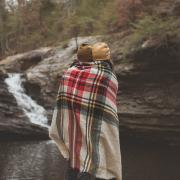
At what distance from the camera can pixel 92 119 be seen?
4000 millimetres

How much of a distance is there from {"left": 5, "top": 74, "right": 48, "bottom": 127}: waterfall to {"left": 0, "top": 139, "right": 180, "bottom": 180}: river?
2.07m

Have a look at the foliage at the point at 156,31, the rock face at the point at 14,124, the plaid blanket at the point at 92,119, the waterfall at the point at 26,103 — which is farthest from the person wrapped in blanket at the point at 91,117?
the waterfall at the point at 26,103

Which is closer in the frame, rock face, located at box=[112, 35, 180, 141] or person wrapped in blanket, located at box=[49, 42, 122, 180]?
person wrapped in blanket, located at box=[49, 42, 122, 180]

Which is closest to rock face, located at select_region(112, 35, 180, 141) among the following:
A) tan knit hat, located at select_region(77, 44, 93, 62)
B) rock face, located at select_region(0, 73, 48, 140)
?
rock face, located at select_region(0, 73, 48, 140)

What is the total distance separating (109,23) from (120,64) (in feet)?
12.6

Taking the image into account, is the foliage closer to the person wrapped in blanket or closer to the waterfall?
the waterfall

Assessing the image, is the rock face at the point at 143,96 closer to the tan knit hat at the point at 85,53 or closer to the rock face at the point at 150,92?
the rock face at the point at 150,92

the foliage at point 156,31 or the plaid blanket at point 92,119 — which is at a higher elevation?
the plaid blanket at point 92,119

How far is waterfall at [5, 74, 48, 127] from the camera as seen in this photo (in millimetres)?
17312

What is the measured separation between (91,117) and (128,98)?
36.3 feet

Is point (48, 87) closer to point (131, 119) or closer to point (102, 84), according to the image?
point (131, 119)

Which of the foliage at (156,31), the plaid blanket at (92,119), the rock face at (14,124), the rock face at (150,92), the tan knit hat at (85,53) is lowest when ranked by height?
the rock face at (14,124)

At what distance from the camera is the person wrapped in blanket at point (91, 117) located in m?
3.95

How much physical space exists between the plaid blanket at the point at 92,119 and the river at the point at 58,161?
5732 millimetres
